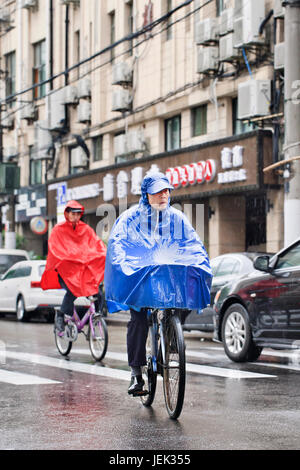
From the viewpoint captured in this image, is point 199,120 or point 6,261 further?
point 199,120

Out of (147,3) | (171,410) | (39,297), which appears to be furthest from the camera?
(147,3)

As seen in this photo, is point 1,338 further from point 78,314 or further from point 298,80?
point 298,80

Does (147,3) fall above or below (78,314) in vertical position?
above

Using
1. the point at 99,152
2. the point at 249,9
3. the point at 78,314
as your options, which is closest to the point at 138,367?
the point at 78,314

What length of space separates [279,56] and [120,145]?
9.16m

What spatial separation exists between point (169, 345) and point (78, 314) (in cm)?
518

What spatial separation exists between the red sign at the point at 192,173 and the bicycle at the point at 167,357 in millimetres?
16762

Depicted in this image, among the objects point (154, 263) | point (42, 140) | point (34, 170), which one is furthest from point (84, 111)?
point (154, 263)

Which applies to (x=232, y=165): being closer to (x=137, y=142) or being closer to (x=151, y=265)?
(x=137, y=142)

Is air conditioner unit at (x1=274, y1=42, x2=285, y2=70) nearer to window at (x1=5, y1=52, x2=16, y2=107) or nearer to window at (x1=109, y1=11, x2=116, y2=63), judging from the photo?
window at (x1=109, y1=11, x2=116, y2=63)

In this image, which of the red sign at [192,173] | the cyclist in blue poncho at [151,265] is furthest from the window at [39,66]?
the cyclist in blue poncho at [151,265]

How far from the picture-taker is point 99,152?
107 ft

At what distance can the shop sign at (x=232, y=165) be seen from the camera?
22.8 m

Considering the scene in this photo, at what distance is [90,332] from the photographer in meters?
11.6
